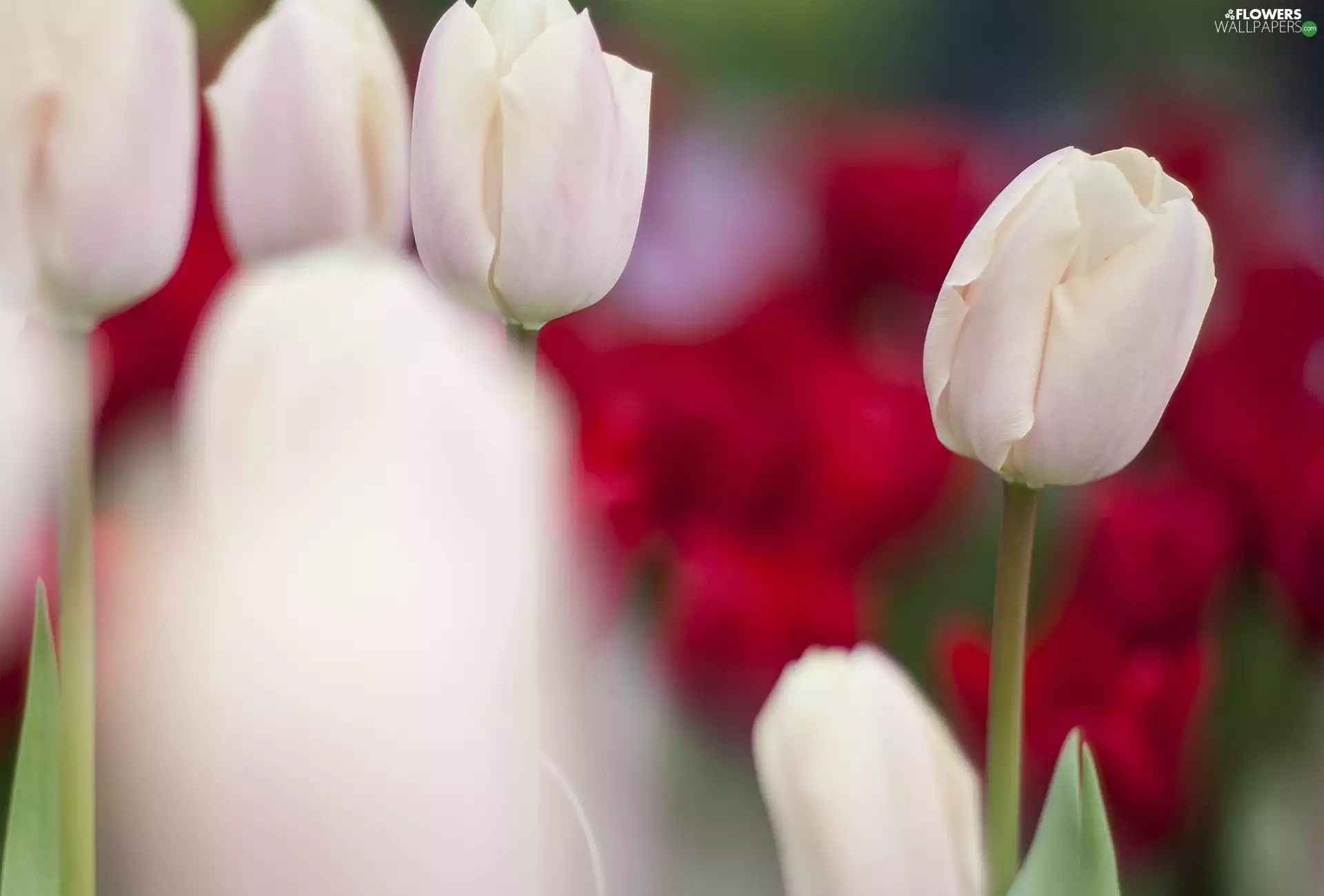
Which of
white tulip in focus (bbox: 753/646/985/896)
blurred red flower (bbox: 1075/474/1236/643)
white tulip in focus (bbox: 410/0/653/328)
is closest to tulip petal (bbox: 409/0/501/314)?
white tulip in focus (bbox: 410/0/653/328)

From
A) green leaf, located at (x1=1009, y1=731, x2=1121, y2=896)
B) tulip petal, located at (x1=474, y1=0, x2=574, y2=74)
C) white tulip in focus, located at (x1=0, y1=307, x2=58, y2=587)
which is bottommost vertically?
green leaf, located at (x1=1009, y1=731, x2=1121, y2=896)

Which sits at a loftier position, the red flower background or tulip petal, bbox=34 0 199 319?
tulip petal, bbox=34 0 199 319

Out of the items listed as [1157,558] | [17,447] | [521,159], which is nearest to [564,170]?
[521,159]

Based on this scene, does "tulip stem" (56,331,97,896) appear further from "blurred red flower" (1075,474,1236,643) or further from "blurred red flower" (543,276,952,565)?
"blurred red flower" (1075,474,1236,643)

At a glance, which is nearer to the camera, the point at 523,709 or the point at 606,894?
the point at 523,709

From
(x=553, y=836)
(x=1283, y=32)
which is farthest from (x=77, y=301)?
(x=1283, y=32)

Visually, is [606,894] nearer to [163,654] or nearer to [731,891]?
[731,891]

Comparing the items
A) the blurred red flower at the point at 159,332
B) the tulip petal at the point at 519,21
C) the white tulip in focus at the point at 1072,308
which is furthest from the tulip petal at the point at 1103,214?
the blurred red flower at the point at 159,332

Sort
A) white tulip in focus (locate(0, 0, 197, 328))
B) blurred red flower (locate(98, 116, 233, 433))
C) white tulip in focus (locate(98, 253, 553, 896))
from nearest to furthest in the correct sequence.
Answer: white tulip in focus (locate(98, 253, 553, 896)) < white tulip in focus (locate(0, 0, 197, 328)) < blurred red flower (locate(98, 116, 233, 433))
